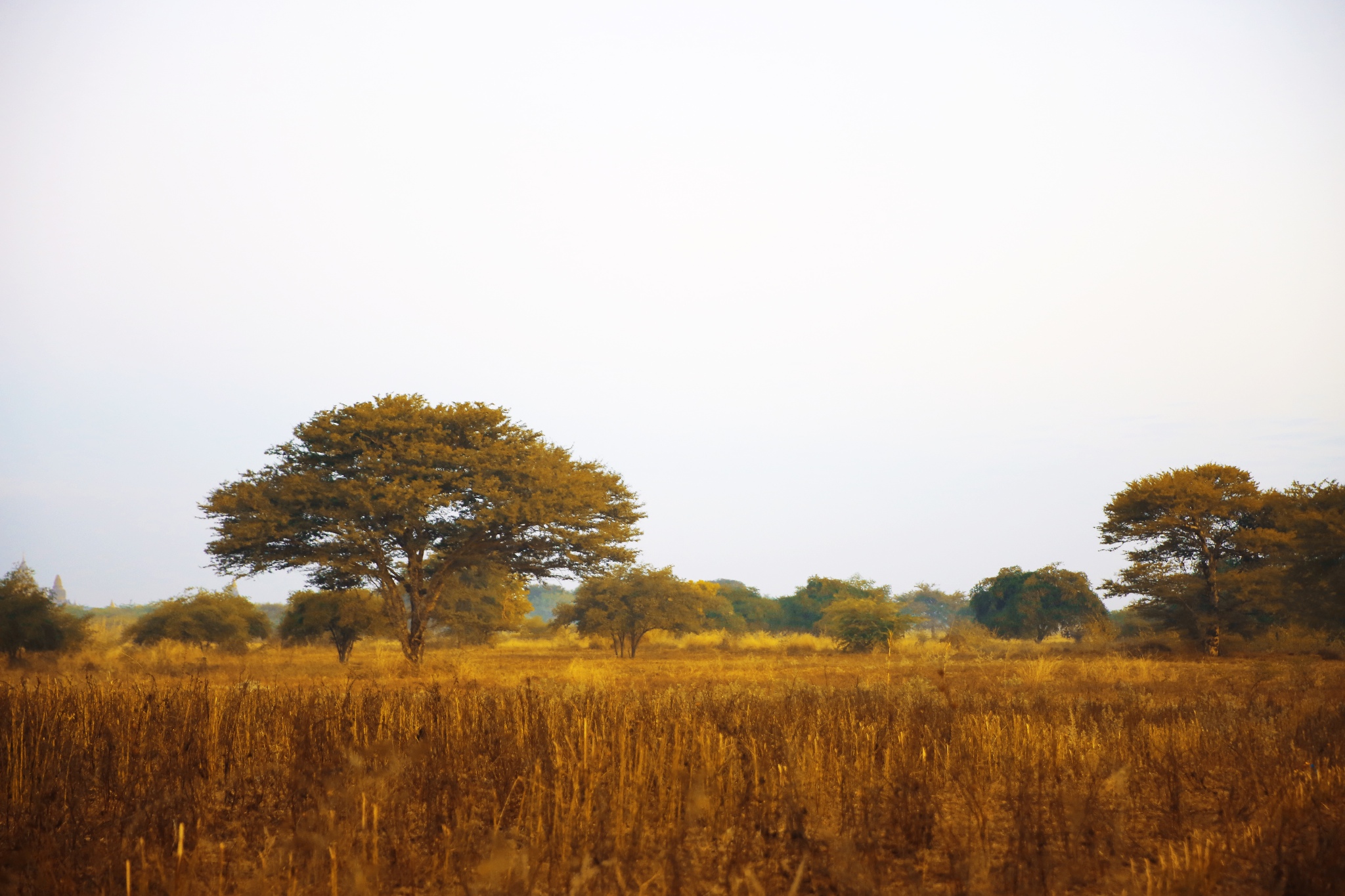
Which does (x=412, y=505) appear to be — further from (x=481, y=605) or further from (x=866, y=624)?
(x=481, y=605)

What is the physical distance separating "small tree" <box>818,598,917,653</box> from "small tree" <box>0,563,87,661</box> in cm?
2620

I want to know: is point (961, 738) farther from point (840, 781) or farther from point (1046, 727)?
point (840, 781)

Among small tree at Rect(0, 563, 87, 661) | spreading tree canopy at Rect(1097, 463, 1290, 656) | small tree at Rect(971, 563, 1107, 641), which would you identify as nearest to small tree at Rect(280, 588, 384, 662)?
small tree at Rect(0, 563, 87, 661)

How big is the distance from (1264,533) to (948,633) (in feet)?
47.2

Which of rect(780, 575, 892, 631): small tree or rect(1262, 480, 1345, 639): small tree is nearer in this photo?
rect(1262, 480, 1345, 639): small tree

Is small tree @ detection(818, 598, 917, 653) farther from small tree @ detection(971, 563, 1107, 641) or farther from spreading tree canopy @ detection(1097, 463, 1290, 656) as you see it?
small tree @ detection(971, 563, 1107, 641)

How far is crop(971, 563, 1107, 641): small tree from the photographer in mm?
44844

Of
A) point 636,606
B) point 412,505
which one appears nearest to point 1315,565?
point 636,606

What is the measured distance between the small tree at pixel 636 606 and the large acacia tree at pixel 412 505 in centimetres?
800

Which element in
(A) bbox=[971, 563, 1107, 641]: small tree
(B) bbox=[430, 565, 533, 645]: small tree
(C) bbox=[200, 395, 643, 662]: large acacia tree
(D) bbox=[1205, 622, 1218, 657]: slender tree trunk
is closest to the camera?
(C) bbox=[200, 395, 643, 662]: large acacia tree

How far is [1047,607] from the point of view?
45344mm

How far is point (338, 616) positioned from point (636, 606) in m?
10.9

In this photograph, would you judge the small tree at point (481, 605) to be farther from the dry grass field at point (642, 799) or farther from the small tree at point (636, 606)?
the dry grass field at point (642, 799)

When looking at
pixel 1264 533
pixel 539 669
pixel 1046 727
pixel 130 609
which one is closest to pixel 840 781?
pixel 1046 727
